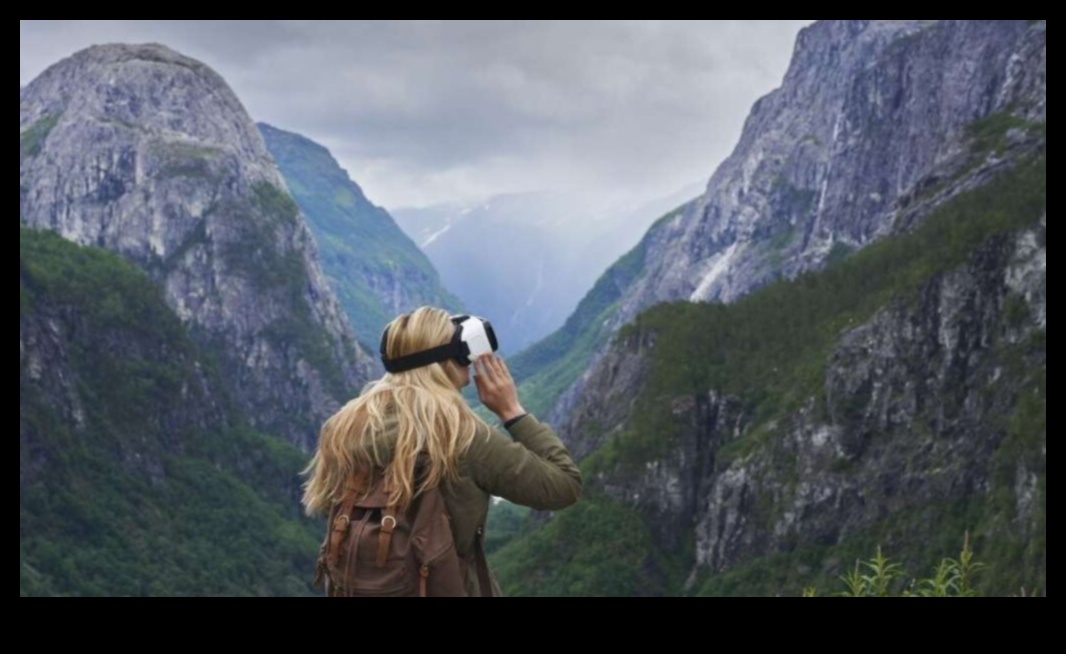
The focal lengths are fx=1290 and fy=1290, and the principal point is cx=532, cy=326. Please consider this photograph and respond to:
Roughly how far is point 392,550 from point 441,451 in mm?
766

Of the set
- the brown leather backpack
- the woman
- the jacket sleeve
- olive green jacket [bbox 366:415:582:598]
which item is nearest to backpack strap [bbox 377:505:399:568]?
the brown leather backpack

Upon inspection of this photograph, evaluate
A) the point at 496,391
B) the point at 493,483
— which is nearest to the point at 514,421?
the point at 496,391

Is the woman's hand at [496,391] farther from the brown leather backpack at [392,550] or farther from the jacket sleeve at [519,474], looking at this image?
the brown leather backpack at [392,550]

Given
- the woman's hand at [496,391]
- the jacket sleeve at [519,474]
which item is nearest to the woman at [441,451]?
the jacket sleeve at [519,474]

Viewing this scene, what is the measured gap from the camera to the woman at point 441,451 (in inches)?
361

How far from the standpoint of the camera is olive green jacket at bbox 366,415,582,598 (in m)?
9.22

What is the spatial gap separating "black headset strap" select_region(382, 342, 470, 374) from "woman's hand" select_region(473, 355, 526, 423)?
25cm

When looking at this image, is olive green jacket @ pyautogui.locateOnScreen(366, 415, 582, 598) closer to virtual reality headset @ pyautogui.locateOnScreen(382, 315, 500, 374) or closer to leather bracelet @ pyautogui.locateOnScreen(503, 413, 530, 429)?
leather bracelet @ pyautogui.locateOnScreen(503, 413, 530, 429)

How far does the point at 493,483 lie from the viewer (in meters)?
9.27

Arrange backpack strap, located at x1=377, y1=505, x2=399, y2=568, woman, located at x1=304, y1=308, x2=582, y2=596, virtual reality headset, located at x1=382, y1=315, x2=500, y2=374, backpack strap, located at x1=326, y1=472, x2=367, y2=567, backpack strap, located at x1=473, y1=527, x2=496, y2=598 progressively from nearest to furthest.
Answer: backpack strap, located at x1=377, y1=505, x2=399, y2=568 < backpack strap, located at x1=326, y1=472, x2=367, y2=567 < woman, located at x1=304, y1=308, x2=582, y2=596 < backpack strap, located at x1=473, y1=527, x2=496, y2=598 < virtual reality headset, located at x1=382, y1=315, x2=500, y2=374

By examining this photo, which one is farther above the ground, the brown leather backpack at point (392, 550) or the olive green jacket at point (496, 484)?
the olive green jacket at point (496, 484)
